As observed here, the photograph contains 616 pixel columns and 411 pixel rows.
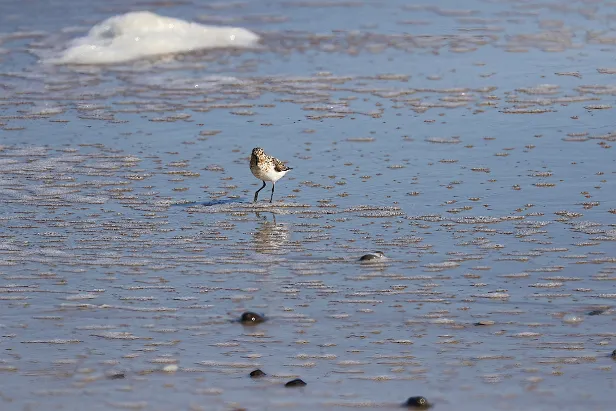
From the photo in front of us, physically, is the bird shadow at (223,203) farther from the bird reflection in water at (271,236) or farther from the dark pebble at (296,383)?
the dark pebble at (296,383)

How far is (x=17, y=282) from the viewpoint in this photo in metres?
8.06

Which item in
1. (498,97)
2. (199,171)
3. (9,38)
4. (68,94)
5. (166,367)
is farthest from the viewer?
(9,38)

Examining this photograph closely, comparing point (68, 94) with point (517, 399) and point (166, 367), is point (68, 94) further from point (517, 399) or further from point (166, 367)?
point (517, 399)

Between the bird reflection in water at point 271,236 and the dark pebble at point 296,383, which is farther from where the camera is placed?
the bird reflection in water at point 271,236

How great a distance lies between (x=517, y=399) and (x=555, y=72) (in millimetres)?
8882

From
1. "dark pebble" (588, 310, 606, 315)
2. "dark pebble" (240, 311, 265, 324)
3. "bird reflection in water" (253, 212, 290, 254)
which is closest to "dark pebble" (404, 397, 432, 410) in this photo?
"dark pebble" (240, 311, 265, 324)

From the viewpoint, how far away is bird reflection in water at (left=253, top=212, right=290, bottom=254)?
29.0ft

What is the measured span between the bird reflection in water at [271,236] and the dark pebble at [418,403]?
2953mm

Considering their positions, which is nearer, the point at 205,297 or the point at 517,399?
the point at 517,399

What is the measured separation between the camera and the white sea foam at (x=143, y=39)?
1616 centimetres

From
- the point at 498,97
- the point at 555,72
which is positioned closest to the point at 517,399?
the point at 498,97

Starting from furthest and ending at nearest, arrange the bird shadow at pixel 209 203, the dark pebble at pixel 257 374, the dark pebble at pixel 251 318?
1. the bird shadow at pixel 209 203
2. the dark pebble at pixel 251 318
3. the dark pebble at pixel 257 374

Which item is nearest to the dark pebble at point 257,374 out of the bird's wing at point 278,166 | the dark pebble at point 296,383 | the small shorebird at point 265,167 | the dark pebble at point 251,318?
the dark pebble at point 296,383

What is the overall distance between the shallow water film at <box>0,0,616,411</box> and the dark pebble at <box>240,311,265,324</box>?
13 mm
